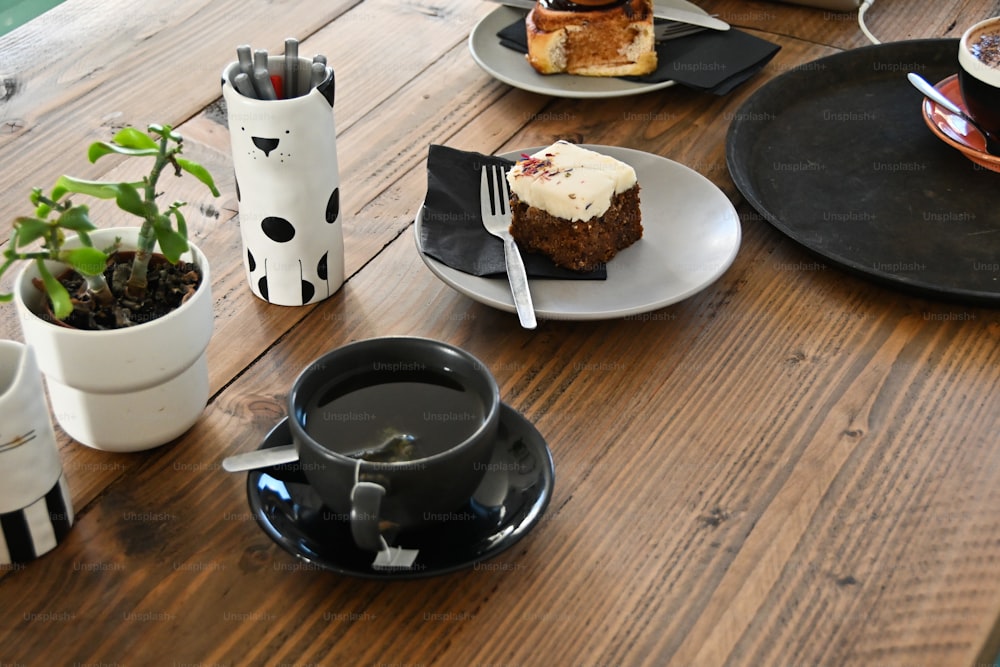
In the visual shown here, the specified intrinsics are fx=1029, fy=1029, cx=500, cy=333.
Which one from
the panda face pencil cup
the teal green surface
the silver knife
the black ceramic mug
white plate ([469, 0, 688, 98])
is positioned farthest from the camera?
the teal green surface

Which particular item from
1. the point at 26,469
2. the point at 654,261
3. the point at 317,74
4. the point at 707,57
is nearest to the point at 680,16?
the point at 707,57

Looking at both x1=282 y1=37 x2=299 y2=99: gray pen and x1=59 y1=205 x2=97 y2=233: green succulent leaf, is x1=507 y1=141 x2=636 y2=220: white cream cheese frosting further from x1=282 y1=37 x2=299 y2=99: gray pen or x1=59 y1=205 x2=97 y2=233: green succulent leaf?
x1=59 y1=205 x2=97 y2=233: green succulent leaf

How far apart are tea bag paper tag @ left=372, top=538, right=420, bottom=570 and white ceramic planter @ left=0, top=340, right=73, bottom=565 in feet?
0.82

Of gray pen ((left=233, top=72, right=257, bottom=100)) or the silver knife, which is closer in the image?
gray pen ((left=233, top=72, right=257, bottom=100))

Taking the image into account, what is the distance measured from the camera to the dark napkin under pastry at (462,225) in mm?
1036

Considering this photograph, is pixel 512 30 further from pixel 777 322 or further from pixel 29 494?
pixel 29 494

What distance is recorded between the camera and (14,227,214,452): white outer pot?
0.77 m

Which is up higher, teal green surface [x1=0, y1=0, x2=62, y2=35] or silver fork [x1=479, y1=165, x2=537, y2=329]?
silver fork [x1=479, y1=165, x2=537, y2=329]

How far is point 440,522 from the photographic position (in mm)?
760

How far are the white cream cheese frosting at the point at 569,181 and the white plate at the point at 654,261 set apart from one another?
0.07m

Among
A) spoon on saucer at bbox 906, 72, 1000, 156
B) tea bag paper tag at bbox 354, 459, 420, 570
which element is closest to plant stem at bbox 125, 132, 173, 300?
tea bag paper tag at bbox 354, 459, 420, 570

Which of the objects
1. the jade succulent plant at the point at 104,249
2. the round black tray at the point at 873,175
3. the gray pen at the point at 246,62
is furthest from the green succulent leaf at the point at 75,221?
the round black tray at the point at 873,175

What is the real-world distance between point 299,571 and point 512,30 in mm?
934

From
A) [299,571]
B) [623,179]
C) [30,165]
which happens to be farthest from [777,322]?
[30,165]
